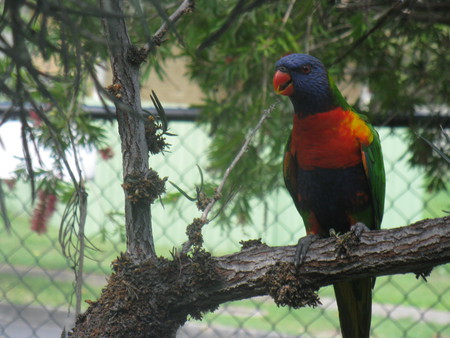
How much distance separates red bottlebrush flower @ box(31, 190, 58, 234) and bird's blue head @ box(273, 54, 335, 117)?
85 cm

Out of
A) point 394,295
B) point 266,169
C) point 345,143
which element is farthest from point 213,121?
point 394,295

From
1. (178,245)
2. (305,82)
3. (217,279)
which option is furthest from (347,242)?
(178,245)

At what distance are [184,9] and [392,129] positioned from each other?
141 cm

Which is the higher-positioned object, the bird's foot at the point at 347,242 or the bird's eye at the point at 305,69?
the bird's eye at the point at 305,69

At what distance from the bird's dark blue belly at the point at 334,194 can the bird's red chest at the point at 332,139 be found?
0.11 feet

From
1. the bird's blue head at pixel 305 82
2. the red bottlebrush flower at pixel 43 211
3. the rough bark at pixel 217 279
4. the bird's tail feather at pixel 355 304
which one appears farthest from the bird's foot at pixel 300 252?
the red bottlebrush flower at pixel 43 211

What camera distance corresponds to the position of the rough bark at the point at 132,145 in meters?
1.17

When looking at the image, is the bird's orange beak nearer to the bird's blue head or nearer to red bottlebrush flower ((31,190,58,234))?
the bird's blue head

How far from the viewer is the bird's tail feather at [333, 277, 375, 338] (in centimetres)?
167

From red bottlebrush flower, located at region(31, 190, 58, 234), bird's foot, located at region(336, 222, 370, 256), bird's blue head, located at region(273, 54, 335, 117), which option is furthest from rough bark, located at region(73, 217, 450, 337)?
bird's blue head, located at region(273, 54, 335, 117)

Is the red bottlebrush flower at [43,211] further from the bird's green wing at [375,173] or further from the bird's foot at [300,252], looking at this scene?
the bird's green wing at [375,173]

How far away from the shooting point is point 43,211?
1.64 m

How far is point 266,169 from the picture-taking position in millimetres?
2074

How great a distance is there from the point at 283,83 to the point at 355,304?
0.78 metres
